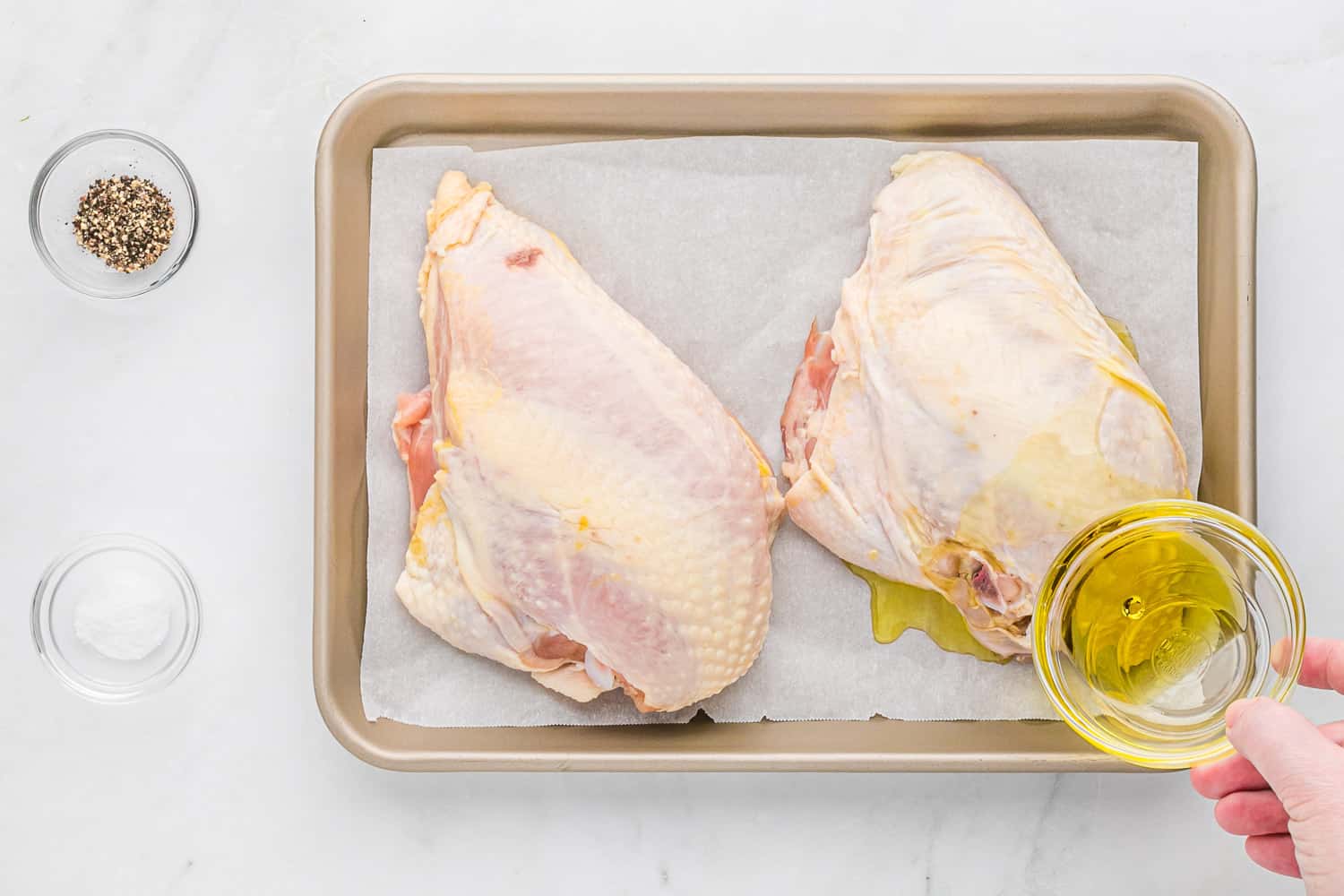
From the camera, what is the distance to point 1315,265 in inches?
50.6

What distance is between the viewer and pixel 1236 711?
35.8 inches

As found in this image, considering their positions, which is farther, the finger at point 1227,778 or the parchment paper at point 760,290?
the parchment paper at point 760,290

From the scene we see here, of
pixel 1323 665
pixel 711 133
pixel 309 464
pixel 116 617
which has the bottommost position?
pixel 1323 665

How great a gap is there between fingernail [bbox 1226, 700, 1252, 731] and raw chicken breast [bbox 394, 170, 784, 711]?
45 cm

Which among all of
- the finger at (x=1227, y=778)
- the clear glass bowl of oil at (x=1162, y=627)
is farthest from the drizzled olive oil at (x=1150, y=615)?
the finger at (x=1227, y=778)

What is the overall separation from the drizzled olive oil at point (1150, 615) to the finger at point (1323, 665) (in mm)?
115

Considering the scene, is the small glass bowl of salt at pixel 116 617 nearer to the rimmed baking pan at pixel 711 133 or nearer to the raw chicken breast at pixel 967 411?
the rimmed baking pan at pixel 711 133

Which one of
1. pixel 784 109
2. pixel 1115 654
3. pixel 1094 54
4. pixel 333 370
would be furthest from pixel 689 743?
pixel 1094 54

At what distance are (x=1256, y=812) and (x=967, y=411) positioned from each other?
Result: 481mm

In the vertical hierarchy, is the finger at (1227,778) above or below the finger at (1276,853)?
above

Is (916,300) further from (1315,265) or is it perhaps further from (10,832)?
(10,832)

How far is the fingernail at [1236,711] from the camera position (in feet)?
2.96

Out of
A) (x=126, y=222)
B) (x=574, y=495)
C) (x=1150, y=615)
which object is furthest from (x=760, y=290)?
(x=126, y=222)

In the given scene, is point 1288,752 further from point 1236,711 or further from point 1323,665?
point 1323,665
